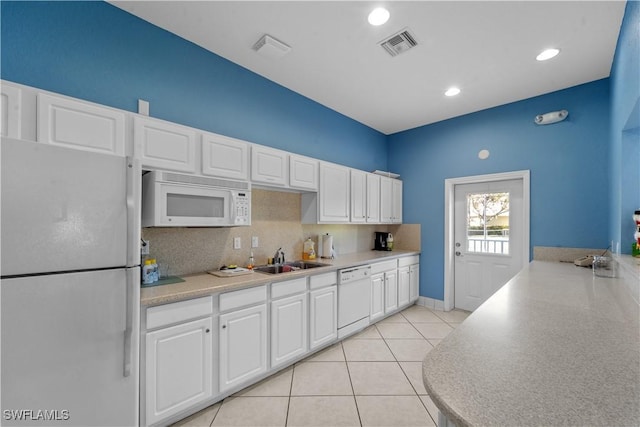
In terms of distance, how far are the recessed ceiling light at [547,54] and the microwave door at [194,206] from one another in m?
3.21

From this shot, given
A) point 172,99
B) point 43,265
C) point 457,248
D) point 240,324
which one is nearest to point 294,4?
Answer: point 172,99

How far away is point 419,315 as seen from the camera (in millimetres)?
4012

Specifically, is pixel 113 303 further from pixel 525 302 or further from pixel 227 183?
pixel 525 302

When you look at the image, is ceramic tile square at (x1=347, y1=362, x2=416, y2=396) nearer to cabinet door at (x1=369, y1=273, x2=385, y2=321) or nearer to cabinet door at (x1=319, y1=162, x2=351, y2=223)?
cabinet door at (x1=369, y1=273, x2=385, y2=321)

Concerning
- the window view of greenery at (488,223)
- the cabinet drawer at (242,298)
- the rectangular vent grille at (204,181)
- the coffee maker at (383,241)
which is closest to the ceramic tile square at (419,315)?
the coffee maker at (383,241)

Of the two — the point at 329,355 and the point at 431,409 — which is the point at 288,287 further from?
the point at 431,409

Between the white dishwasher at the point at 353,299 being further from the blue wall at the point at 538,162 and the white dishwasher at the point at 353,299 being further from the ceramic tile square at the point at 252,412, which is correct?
the blue wall at the point at 538,162

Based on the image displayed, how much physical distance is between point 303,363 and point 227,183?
1.86 m

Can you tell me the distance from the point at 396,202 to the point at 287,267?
7.90ft

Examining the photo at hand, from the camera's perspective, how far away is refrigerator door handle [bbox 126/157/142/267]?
151cm

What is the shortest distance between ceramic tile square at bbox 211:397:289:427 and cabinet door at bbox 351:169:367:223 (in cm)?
228

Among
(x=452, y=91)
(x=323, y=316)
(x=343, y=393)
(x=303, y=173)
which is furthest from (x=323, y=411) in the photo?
(x=452, y=91)

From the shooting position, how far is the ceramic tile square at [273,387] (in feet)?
7.25

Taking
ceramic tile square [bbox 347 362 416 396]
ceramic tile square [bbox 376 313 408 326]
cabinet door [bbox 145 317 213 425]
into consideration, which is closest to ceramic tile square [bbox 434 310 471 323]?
ceramic tile square [bbox 376 313 408 326]
